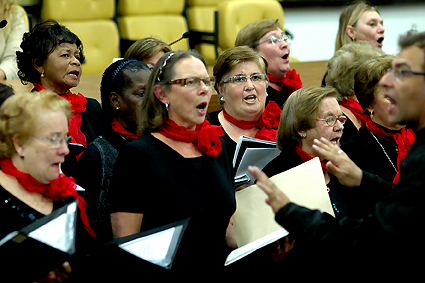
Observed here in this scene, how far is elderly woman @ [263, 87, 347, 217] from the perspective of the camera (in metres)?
1.99

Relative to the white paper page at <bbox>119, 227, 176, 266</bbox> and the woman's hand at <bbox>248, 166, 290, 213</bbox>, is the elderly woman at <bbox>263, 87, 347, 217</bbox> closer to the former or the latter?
the woman's hand at <bbox>248, 166, 290, 213</bbox>

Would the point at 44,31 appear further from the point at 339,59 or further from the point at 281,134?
the point at 339,59

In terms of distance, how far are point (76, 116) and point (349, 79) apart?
1395mm

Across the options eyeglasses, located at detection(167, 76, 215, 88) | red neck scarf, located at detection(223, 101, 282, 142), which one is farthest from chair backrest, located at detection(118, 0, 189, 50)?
eyeglasses, located at detection(167, 76, 215, 88)

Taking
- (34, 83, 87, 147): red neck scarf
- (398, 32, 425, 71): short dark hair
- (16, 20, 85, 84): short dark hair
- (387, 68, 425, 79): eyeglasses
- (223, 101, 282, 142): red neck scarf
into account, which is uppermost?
(398, 32, 425, 71): short dark hair

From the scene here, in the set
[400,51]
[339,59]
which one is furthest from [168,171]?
[339,59]

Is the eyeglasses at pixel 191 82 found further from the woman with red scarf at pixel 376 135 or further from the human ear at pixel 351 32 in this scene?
the human ear at pixel 351 32

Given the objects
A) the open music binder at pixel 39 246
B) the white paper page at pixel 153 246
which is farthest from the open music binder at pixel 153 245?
the open music binder at pixel 39 246

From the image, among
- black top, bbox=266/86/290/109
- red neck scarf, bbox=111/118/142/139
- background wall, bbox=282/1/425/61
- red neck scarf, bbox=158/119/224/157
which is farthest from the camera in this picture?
background wall, bbox=282/1/425/61

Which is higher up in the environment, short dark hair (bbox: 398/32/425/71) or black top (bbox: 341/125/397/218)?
short dark hair (bbox: 398/32/425/71)

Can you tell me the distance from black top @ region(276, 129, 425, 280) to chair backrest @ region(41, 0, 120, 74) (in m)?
3.31

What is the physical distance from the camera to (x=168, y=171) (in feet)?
5.08

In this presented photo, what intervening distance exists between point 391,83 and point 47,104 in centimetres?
98

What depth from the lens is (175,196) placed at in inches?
60.0
